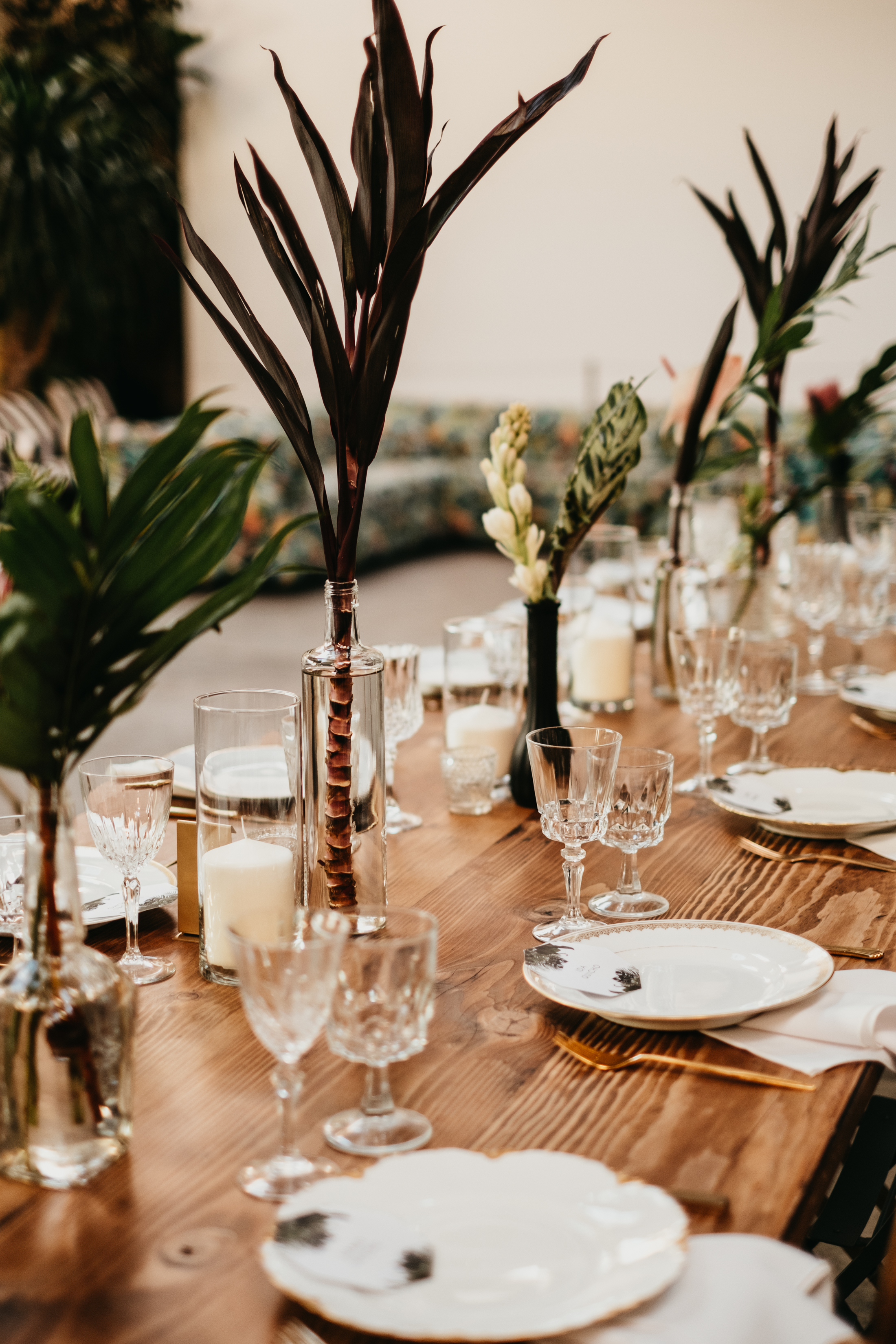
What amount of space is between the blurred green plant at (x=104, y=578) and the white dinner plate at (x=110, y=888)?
1.28ft

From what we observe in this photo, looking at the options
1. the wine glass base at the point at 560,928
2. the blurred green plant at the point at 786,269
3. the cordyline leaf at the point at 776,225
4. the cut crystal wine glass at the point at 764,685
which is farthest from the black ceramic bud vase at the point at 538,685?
the cordyline leaf at the point at 776,225

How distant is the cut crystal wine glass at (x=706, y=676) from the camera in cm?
146

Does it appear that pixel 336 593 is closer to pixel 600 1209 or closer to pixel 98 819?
pixel 98 819

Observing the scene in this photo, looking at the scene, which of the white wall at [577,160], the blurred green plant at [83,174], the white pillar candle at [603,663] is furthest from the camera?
the blurred green plant at [83,174]

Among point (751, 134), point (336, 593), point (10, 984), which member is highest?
point (751, 134)

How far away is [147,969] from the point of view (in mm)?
1009

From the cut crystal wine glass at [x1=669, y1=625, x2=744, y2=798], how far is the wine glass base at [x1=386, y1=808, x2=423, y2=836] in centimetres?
33

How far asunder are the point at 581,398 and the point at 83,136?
10.3 feet

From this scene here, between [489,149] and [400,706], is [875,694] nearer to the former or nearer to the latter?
[400,706]

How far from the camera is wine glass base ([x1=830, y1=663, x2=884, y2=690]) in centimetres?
209

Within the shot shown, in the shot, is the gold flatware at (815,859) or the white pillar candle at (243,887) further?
the gold flatware at (815,859)

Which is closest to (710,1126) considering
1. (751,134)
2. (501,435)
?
(501,435)

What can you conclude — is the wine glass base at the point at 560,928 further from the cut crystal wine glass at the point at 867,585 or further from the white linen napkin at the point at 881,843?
the cut crystal wine glass at the point at 867,585

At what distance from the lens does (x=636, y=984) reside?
942 millimetres
